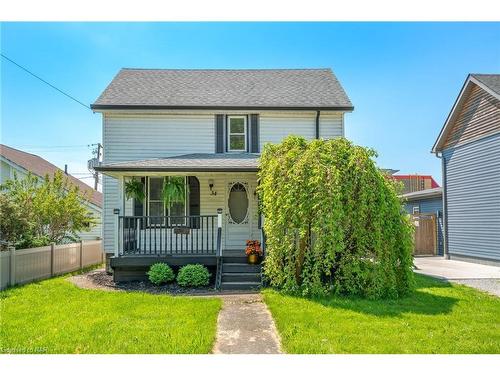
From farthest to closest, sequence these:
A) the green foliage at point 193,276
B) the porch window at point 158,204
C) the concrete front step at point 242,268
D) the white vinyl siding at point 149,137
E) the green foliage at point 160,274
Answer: the white vinyl siding at point 149,137, the porch window at point 158,204, the concrete front step at point 242,268, the green foliage at point 160,274, the green foliage at point 193,276

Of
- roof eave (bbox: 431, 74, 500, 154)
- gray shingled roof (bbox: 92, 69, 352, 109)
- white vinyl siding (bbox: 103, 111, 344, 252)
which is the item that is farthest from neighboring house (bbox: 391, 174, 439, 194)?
white vinyl siding (bbox: 103, 111, 344, 252)

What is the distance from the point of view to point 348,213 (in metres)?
7.68

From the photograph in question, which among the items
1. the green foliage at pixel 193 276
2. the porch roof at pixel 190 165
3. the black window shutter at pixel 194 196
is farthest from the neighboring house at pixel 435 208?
the green foliage at pixel 193 276

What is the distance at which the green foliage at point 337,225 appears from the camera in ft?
24.8

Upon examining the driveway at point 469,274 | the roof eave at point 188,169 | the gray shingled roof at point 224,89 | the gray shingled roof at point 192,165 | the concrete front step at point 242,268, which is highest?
the gray shingled roof at point 224,89

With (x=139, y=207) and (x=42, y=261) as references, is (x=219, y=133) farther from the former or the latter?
(x=42, y=261)

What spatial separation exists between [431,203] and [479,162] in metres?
5.36

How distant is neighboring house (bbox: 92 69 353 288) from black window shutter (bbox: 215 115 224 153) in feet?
0.12

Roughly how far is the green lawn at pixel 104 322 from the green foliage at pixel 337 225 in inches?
80.0

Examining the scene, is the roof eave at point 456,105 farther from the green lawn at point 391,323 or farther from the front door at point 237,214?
the front door at point 237,214

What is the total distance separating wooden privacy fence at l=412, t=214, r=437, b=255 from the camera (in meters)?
18.1

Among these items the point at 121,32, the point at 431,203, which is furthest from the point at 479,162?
the point at 121,32

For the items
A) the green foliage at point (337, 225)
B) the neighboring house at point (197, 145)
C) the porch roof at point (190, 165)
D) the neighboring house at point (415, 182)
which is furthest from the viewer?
the neighboring house at point (415, 182)

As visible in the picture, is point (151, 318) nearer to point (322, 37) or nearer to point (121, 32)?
point (121, 32)
